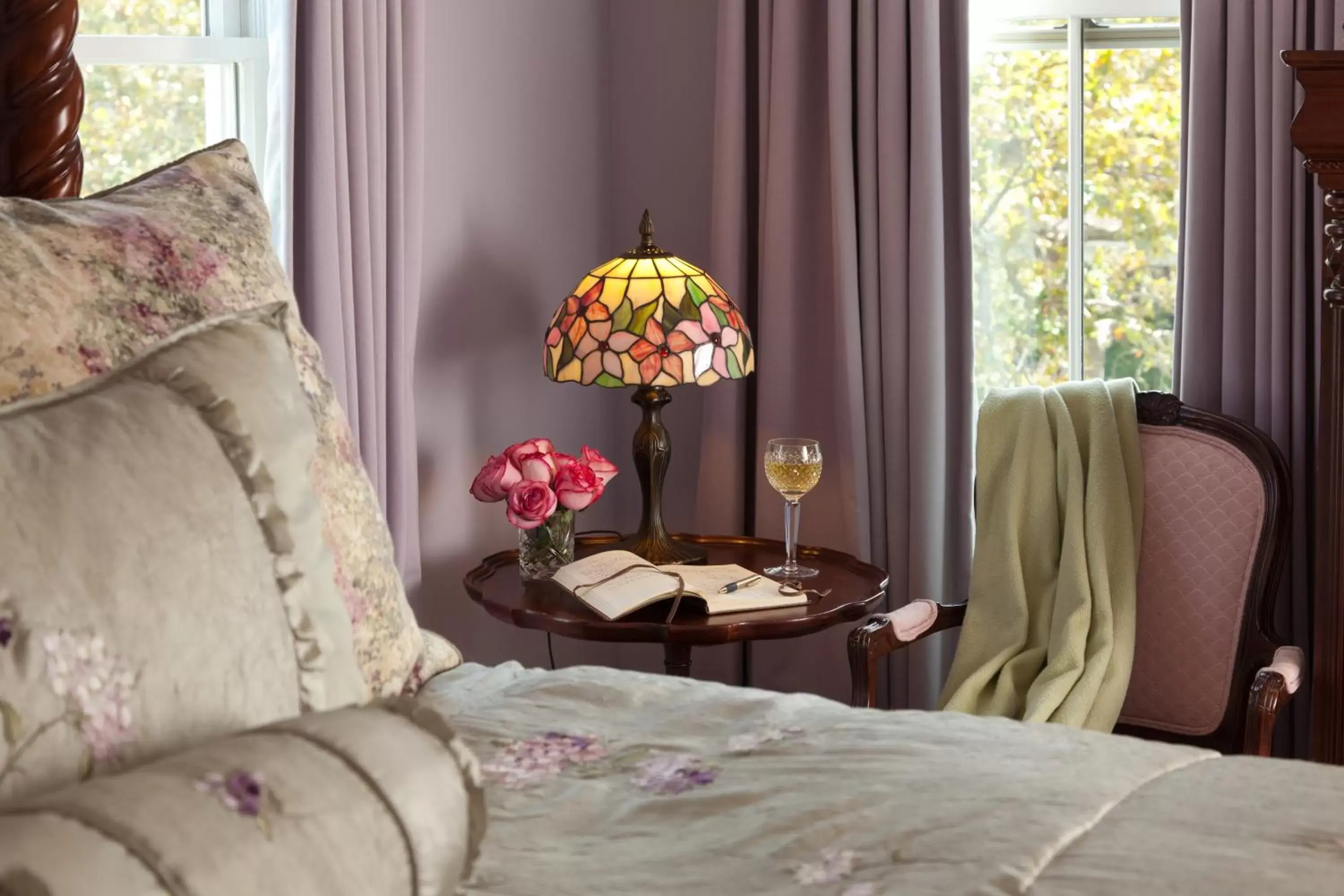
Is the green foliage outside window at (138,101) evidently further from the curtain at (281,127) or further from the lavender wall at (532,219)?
the lavender wall at (532,219)

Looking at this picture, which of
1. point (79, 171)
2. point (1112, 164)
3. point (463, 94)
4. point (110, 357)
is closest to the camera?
point (110, 357)

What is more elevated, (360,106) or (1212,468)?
(360,106)

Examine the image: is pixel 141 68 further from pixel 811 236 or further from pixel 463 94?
pixel 811 236

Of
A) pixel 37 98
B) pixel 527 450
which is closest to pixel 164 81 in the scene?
pixel 37 98

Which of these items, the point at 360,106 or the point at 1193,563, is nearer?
the point at 360,106

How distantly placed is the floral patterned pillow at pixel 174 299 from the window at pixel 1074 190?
1.85 meters

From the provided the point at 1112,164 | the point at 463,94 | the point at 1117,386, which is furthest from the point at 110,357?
the point at 1112,164

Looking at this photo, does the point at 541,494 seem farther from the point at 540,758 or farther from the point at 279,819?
the point at 279,819

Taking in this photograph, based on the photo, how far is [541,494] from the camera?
2.25 m

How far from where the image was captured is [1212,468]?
2375 millimetres

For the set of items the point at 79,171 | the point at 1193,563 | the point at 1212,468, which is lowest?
the point at 1193,563

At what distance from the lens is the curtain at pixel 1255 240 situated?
7.88ft

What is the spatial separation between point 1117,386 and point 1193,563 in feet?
1.08

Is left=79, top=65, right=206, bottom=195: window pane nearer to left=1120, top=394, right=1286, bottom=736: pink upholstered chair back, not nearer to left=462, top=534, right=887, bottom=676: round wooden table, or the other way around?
left=462, top=534, right=887, bottom=676: round wooden table
